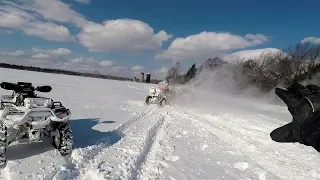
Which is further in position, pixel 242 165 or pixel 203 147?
pixel 203 147

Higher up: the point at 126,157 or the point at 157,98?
the point at 157,98

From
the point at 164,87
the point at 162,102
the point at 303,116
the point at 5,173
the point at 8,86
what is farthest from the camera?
the point at 164,87

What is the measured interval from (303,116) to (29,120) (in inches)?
211

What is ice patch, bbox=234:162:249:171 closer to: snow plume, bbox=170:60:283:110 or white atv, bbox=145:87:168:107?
white atv, bbox=145:87:168:107

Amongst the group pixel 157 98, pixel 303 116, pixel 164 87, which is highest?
pixel 303 116

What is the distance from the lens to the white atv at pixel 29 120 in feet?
18.8

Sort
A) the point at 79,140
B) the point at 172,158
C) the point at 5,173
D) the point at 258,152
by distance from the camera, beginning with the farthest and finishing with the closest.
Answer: the point at 258,152, the point at 79,140, the point at 172,158, the point at 5,173

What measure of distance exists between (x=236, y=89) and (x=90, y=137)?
30478mm

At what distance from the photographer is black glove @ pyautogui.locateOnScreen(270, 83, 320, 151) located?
1812 mm

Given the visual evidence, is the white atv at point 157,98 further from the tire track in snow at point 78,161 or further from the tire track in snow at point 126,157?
the tire track in snow at point 78,161

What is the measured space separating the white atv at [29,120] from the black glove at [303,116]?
508cm

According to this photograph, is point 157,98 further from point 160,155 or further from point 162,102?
point 160,155

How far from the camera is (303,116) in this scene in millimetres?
1874

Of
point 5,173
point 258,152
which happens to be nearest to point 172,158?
point 258,152
